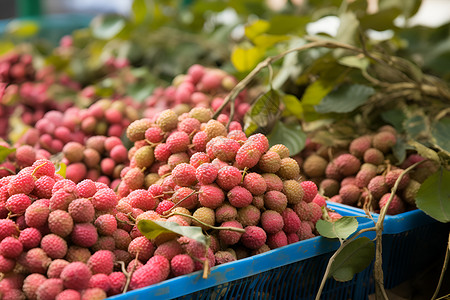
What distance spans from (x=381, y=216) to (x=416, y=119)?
49 centimetres

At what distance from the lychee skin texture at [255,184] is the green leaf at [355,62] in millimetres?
700

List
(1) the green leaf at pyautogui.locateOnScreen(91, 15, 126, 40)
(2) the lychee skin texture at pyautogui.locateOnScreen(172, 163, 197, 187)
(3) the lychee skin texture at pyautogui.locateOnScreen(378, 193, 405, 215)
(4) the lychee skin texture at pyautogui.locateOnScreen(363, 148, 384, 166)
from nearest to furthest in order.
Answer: (2) the lychee skin texture at pyautogui.locateOnScreen(172, 163, 197, 187) → (3) the lychee skin texture at pyautogui.locateOnScreen(378, 193, 405, 215) → (4) the lychee skin texture at pyautogui.locateOnScreen(363, 148, 384, 166) → (1) the green leaf at pyautogui.locateOnScreen(91, 15, 126, 40)

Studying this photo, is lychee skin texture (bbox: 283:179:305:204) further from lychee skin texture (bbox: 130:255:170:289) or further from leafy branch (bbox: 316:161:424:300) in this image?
lychee skin texture (bbox: 130:255:170:289)

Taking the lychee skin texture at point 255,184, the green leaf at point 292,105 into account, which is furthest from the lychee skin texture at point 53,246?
the green leaf at point 292,105

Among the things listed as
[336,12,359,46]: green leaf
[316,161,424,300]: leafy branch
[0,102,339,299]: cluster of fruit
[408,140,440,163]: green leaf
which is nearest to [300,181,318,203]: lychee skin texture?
[0,102,339,299]: cluster of fruit

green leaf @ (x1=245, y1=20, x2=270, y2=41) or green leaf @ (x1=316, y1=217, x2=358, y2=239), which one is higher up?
green leaf @ (x1=245, y1=20, x2=270, y2=41)

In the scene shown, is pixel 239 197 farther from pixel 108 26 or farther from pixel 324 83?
pixel 108 26

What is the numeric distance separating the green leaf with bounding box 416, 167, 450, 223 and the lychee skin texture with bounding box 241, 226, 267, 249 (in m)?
0.43

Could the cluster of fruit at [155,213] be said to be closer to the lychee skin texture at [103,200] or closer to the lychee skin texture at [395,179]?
the lychee skin texture at [103,200]

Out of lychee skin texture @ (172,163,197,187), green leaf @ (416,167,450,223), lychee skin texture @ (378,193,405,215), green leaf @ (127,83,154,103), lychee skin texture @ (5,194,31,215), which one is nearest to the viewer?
lychee skin texture @ (5,194,31,215)

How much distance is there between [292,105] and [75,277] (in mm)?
901

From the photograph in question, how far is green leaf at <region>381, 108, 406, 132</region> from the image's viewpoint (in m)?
1.45

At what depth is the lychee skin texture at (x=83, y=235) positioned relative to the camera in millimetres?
820

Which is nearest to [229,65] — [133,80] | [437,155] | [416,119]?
[133,80]
